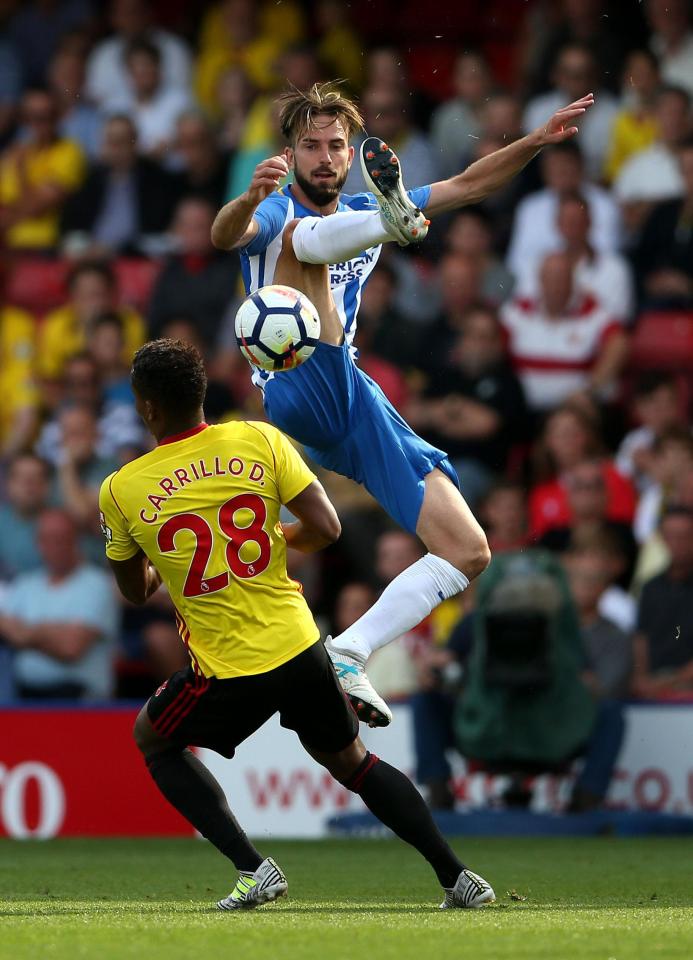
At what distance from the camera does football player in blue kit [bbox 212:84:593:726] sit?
6.75 m

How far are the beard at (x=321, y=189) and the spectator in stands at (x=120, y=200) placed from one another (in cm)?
733

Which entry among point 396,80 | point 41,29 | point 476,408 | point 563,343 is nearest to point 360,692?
point 476,408

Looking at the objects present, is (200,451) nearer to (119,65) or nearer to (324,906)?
(324,906)

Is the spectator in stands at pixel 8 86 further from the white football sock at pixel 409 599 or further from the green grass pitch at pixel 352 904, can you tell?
the white football sock at pixel 409 599

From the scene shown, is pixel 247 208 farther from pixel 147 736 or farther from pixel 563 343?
pixel 563 343

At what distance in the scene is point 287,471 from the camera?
20.0 ft

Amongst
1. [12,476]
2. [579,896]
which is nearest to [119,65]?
[12,476]

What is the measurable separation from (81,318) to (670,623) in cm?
522

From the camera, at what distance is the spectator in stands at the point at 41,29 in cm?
1593

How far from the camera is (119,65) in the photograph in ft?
49.8

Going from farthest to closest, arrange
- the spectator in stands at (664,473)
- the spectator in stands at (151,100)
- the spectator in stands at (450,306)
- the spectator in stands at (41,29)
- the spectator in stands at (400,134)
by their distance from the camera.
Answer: the spectator in stands at (41,29) < the spectator in stands at (151,100) < the spectator in stands at (400,134) < the spectator in stands at (450,306) < the spectator in stands at (664,473)

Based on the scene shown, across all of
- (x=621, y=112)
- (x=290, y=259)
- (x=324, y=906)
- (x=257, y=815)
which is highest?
(x=621, y=112)

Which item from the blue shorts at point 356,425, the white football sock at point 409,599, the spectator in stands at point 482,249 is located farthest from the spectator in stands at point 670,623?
the white football sock at point 409,599

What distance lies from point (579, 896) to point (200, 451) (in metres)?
2.36
